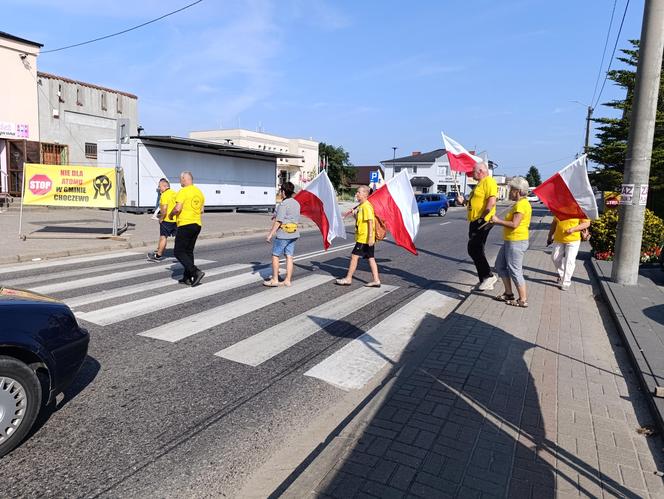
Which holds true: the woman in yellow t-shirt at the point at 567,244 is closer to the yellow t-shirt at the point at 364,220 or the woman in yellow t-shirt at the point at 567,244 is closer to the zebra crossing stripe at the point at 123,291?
the yellow t-shirt at the point at 364,220

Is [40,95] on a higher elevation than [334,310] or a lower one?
higher

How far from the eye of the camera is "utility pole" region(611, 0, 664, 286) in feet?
25.0

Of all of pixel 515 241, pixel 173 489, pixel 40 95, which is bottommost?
pixel 173 489

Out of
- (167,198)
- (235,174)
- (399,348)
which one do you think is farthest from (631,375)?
(235,174)

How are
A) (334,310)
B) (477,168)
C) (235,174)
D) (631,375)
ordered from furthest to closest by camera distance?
1. (235,174)
2. (477,168)
3. (334,310)
4. (631,375)

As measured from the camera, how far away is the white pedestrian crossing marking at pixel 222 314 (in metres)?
5.43

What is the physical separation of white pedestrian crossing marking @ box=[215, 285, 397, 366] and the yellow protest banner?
922 cm

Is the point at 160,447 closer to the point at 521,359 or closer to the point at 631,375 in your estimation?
the point at 521,359

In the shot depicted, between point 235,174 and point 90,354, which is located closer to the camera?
point 90,354

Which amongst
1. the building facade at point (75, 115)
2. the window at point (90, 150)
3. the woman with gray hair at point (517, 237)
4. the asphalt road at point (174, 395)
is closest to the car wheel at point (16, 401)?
the asphalt road at point (174, 395)

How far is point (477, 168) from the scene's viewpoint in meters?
7.35

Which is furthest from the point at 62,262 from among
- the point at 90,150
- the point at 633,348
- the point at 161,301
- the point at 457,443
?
the point at 90,150

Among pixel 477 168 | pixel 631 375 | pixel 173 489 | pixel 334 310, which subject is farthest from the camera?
pixel 477 168

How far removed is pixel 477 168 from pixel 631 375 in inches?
149
